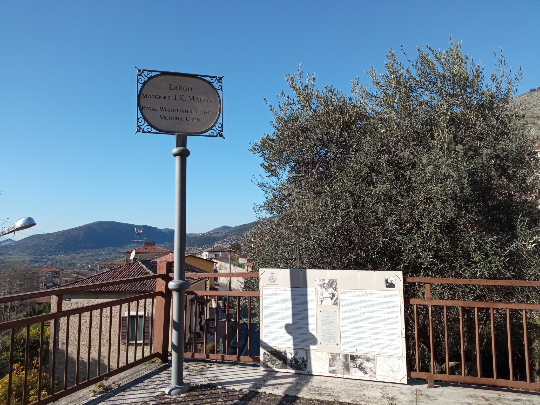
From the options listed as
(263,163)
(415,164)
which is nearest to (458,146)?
(415,164)

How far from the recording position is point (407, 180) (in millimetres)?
6176

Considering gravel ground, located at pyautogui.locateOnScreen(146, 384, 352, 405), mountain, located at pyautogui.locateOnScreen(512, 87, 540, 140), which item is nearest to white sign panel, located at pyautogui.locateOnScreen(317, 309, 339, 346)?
gravel ground, located at pyautogui.locateOnScreen(146, 384, 352, 405)

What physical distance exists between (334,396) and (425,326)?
3.68 meters

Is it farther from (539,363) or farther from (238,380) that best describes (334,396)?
(539,363)

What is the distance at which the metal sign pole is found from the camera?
140 inches

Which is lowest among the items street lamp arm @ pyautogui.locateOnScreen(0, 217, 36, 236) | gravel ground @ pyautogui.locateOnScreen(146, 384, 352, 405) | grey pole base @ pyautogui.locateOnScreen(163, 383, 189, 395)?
gravel ground @ pyautogui.locateOnScreen(146, 384, 352, 405)

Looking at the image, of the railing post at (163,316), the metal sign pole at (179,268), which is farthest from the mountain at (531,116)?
the railing post at (163,316)

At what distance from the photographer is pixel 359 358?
365 cm

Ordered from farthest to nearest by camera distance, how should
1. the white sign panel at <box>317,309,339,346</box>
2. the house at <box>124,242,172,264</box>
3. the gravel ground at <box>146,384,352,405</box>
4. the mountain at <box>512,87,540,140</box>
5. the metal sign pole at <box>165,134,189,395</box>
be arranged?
the house at <box>124,242,172,264</box>, the mountain at <box>512,87,540,140</box>, the white sign panel at <box>317,309,339,346</box>, the metal sign pole at <box>165,134,189,395</box>, the gravel ground at <box>146,384,352,405</box>

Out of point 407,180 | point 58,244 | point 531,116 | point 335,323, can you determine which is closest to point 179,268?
point 335,323

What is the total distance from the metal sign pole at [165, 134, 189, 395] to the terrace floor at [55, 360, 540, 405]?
9.6 inches

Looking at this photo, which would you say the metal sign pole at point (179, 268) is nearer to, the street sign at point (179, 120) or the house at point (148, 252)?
the street sign at point (179, 120)

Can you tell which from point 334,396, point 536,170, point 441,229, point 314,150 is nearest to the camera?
point 334,396

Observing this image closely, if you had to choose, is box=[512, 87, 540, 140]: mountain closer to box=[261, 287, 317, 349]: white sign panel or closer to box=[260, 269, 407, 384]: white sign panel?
box=[260, 269, 407, 384]: white sign panel
